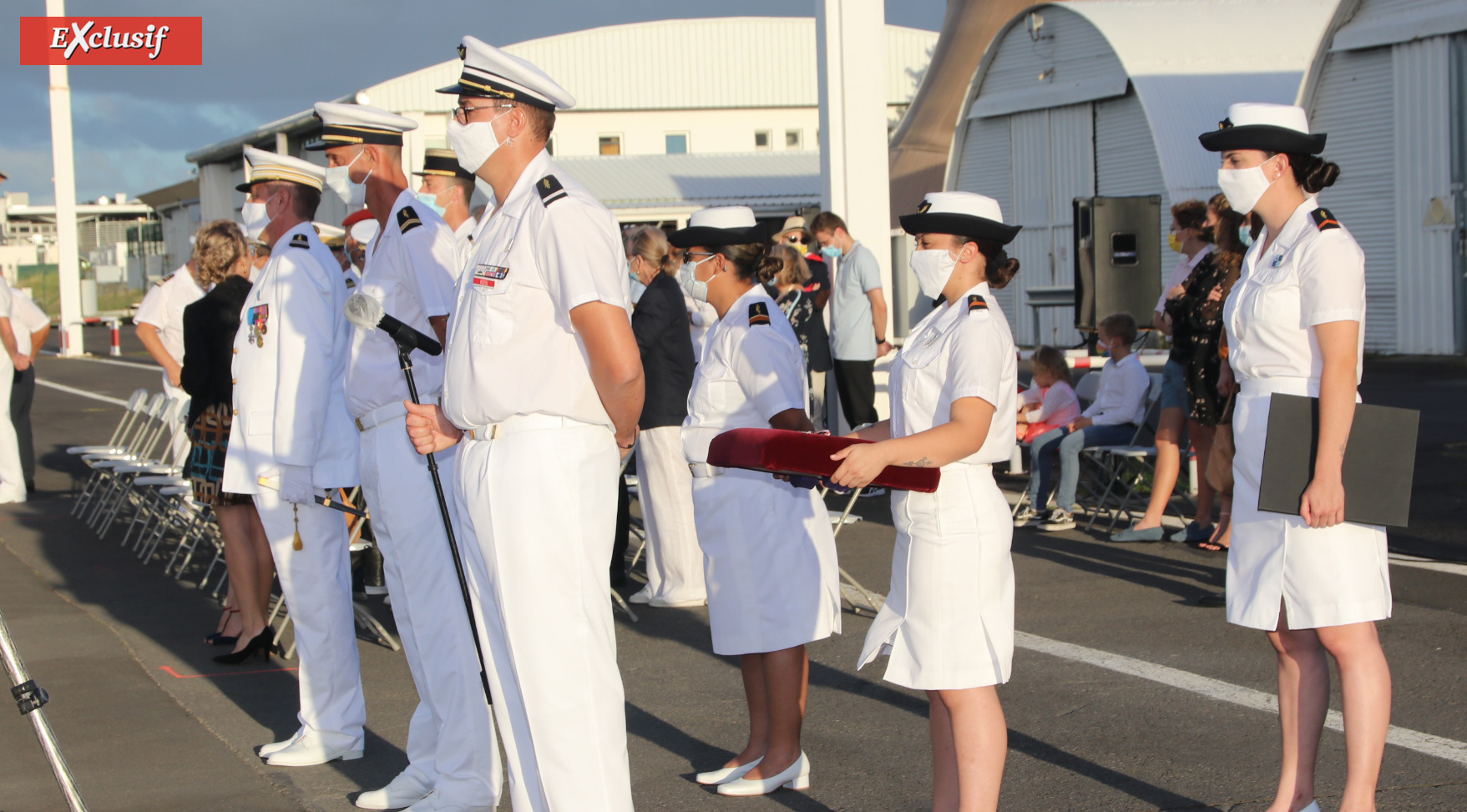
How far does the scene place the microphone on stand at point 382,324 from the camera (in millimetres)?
3857

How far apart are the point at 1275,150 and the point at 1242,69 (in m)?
22.5

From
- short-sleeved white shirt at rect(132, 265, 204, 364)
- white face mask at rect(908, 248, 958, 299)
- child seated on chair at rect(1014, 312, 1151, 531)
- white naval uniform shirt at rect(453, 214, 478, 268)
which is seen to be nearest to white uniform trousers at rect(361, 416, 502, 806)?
white naval uniform shirt at rect(453, 214, 478, 268)

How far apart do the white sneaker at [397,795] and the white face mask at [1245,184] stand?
321 centimetres

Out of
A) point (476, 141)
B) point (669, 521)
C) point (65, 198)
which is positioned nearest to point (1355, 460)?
point (476, 141)

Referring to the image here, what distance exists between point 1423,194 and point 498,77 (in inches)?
746

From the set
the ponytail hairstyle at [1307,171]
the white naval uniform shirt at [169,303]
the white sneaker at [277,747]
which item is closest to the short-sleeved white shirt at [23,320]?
the white naval uniform shirt at [169,303]

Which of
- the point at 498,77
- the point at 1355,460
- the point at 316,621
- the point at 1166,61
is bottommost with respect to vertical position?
the point at 316,621

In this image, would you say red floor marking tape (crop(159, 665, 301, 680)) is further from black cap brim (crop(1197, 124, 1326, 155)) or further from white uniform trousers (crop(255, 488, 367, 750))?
black cap brim (crop(1197, 124, 1326, 155))

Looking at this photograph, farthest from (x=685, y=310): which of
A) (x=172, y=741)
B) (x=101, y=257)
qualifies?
(x=101, y=257)

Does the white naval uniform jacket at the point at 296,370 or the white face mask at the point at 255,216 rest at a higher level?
the white face mask at the point at 255,216

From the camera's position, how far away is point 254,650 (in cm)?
662

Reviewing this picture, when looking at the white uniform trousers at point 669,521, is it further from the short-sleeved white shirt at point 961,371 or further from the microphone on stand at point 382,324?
the short-sleeved white shirt at point 961,371

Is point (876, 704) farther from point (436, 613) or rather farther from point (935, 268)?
point (935, 268)

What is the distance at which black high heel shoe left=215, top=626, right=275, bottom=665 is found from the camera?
258 inches
